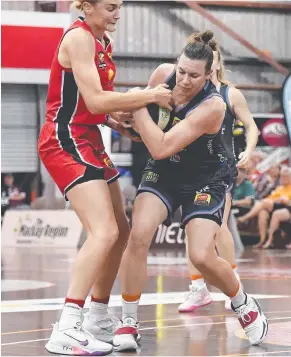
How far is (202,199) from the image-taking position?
678 cm

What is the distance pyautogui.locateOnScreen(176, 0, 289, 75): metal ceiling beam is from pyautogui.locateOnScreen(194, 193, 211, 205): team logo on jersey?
1451cm

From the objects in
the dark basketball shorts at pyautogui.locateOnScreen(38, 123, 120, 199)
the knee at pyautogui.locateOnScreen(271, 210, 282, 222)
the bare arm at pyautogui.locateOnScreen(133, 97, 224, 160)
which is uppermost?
the bare arm at pyautogui.locateOnScreen(133, 97, 224, 160)

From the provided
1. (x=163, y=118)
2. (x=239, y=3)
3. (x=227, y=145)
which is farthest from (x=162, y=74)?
(x=239, y=3)

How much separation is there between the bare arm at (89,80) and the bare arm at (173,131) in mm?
143

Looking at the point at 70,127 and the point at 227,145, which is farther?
the point at 227,145

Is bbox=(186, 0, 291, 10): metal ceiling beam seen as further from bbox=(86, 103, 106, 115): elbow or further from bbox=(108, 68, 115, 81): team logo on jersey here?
bbox=(86, 103, 106, 115): elbow

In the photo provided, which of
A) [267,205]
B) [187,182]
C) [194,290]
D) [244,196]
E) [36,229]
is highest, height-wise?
[187,182]

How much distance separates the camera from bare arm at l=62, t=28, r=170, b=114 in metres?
6.31

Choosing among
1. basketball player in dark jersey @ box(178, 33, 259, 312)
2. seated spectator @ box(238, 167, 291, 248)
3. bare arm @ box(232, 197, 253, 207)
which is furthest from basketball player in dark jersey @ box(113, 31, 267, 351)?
bare arm @ box(232, 197, 253, 207)

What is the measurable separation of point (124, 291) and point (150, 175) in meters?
0.75

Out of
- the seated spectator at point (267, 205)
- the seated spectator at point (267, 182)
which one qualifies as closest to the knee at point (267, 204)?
the seated spectator at point (267, 205)

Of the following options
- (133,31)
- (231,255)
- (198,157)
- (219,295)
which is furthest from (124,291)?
(133,31)

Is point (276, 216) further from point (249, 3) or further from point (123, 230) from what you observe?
point (123, 230)

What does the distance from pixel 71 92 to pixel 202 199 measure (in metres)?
1.07
